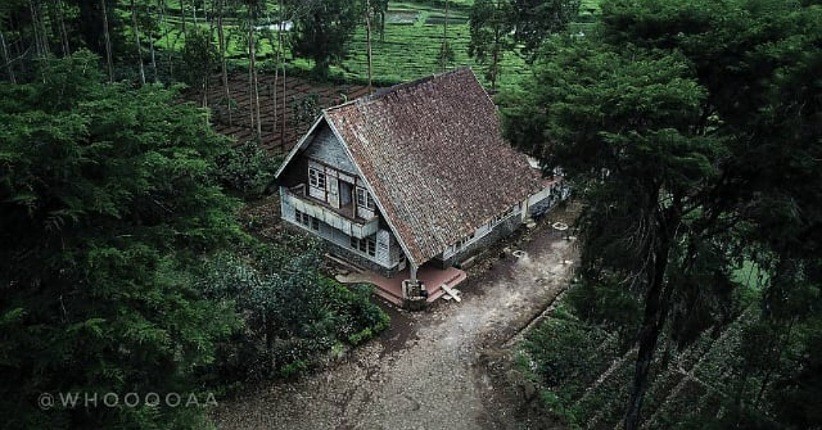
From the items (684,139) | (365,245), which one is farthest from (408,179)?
(684,139)

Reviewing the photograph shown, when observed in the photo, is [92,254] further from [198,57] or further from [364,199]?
[198,57]

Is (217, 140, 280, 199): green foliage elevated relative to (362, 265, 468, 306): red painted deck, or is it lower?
elevated

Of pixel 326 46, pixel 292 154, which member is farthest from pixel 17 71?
pixel 292 154

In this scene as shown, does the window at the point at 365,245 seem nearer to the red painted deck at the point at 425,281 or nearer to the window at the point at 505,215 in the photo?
the red painted deck at the point at 425,281

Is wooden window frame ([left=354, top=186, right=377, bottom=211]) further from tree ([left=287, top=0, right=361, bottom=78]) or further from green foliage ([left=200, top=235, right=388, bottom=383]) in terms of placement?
tree ([left=287, top=0, right=361, bottom=78])

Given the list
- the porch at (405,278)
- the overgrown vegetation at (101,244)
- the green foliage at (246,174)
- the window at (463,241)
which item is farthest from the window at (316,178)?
the overgrown vegetation at (101,244)

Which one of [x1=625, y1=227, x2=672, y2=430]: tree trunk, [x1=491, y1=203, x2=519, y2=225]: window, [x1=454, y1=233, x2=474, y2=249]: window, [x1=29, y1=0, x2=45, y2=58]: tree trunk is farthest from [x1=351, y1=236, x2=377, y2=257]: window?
[x1=29, y1=0, x2=45, y2=58]: tree trunk
